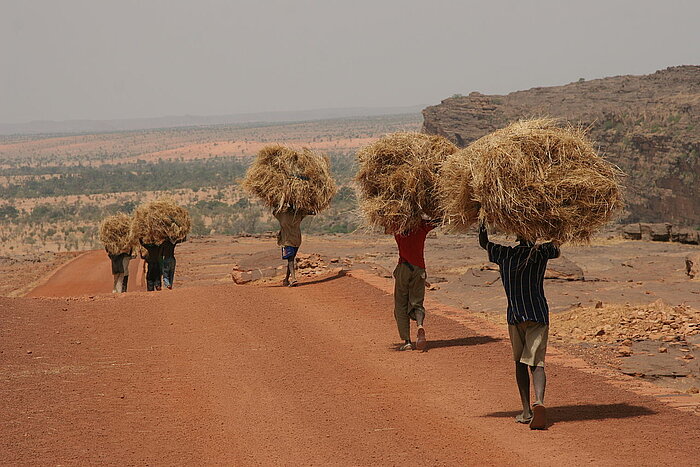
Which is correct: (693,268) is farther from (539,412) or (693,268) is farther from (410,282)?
(539,412)

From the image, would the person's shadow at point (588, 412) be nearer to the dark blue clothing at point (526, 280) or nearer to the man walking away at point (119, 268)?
the dark blue clothing at point (526, 280)

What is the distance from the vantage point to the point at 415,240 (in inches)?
438

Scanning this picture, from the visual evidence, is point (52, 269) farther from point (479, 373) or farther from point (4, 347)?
point (479, 373)

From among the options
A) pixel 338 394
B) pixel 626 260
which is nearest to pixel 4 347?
pixel 338 394

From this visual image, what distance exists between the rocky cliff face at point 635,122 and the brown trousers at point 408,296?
24.2 metres

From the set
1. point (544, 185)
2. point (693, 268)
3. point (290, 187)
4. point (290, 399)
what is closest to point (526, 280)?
point (544, 185)

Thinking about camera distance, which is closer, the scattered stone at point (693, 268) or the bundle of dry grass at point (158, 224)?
the bundle of dry grass at point (158, 224)

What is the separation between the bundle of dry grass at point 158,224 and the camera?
19.2 meters

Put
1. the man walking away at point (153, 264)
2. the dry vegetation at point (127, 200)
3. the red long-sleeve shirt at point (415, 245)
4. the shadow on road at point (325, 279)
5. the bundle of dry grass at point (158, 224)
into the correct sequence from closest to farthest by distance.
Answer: the red long-sleeve shirt at point (415, 245) < the shadow on road at point (325, 279) < the bundle of dry grass at point (158, 224) < the man walking away at point (153, 264) < the dry vegetation at point (127, 200)

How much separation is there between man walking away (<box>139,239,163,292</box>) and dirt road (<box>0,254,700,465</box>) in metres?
5.35

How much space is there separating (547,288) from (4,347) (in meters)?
10.1

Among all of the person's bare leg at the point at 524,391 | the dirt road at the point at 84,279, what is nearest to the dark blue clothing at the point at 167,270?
the dirt road at the point at 84,279

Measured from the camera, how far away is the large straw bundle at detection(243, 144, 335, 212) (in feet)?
58.0

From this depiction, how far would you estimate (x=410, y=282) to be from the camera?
36.4ft
